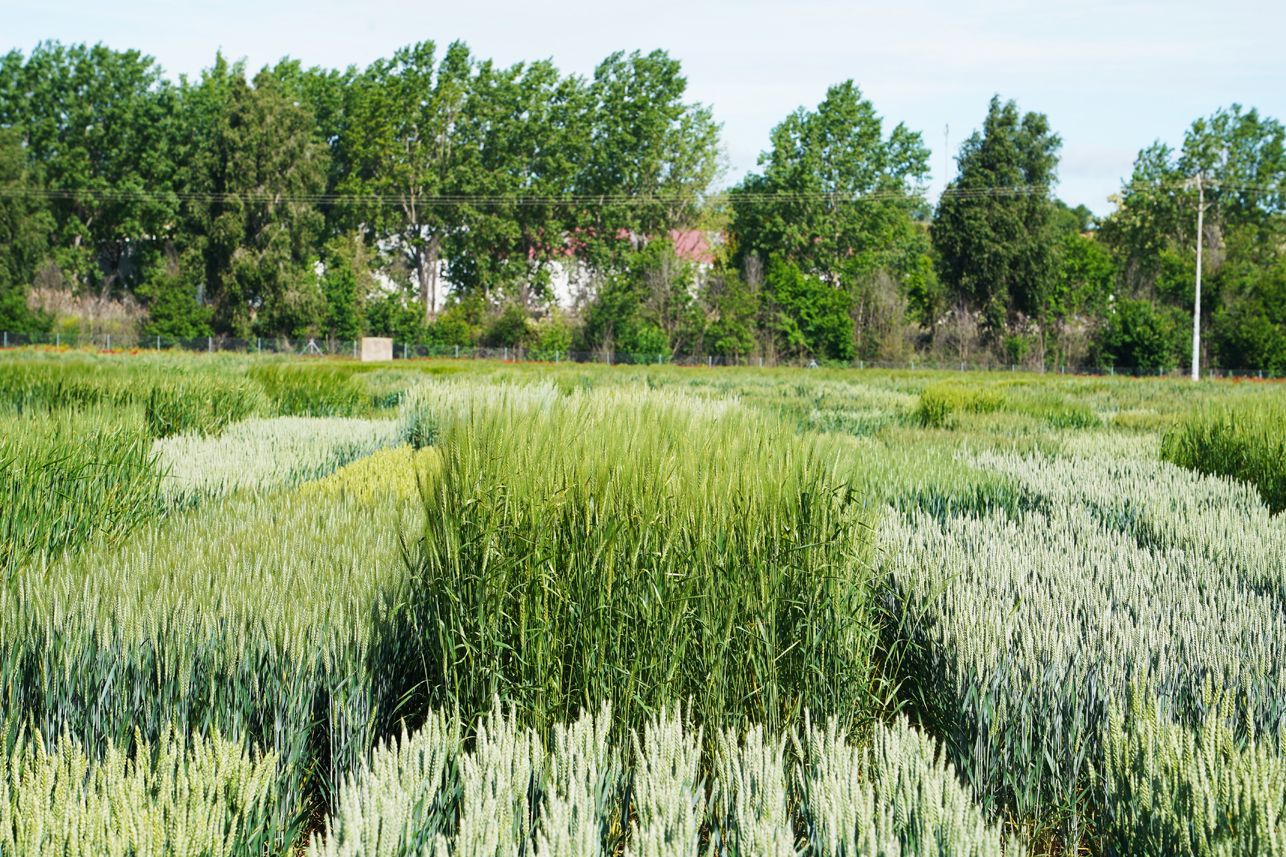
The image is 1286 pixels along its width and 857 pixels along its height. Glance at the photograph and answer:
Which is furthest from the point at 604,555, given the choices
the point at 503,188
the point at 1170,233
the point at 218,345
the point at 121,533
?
the point at 1170,233

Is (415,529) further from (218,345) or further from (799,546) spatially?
(218,345)

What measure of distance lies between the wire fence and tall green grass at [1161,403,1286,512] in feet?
117

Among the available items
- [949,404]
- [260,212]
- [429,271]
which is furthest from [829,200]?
[949,404]

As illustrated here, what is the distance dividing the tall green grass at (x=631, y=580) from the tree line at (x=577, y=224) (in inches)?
1699

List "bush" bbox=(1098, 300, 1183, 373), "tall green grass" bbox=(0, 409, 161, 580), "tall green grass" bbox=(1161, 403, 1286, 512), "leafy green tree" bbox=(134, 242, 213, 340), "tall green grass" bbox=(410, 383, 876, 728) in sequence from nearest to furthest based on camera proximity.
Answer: "tall green grass" bbox=(410, 383, 876, 728) < "tall green grass" bbox=(0, 409, 161, 580) < "tall green grass" bbox=(1161, 403, 1286, 512) < "bush" bbox=(1098, 300, 1183, 373) < "leafy green tree" bbox=(134, 242, 213, 340)

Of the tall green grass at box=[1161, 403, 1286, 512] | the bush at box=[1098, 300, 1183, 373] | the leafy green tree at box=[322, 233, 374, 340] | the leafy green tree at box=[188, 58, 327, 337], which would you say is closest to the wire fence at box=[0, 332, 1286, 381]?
the bush at box=[1098, 300, 1183, 373]

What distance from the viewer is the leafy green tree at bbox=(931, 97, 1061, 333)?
48.9m

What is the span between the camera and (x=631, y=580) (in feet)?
12.3

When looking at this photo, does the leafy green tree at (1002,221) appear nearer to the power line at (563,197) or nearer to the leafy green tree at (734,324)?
the power line at (563,197)

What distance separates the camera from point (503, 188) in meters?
55.4

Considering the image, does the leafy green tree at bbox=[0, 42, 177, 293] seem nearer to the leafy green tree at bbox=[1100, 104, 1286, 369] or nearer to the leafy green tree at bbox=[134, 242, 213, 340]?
the leafy green tree at bbox=[134, 242, 213, 340]

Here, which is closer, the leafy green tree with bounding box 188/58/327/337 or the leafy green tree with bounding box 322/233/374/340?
the leafy green tree with bounding box 188/58/327/337

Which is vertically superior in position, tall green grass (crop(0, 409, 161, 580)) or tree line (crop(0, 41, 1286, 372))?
tree line (crop(0, 41, 1286, 372))

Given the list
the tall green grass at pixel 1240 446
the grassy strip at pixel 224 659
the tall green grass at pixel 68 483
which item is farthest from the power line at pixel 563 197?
the grassy strip at pixel 224 659
